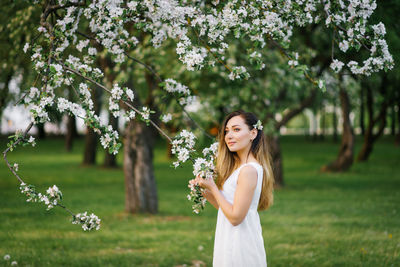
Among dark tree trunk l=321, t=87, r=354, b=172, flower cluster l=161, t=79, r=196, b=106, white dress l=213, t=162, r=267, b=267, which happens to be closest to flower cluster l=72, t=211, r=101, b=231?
white dress l=213, t=162, r=267, b=267

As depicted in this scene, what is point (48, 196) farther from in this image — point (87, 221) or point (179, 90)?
point (179, 90)

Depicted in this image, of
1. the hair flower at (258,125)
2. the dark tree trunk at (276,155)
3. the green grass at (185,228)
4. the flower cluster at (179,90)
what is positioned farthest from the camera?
the dark tree trunk at (276,155)

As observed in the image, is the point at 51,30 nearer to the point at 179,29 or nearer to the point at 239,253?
the point at 179,29

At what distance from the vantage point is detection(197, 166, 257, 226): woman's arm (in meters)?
3.55

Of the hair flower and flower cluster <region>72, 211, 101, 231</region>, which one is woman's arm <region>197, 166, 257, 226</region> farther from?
flower cluster <region>72, 211, 101, 231</region>

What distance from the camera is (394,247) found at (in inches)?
308

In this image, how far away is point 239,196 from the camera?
140 inches

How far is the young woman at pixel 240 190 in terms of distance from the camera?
3.58 metres

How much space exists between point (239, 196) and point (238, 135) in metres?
0.56

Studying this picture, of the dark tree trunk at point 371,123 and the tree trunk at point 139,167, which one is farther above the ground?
A: the dark tree trunk at point 371,123

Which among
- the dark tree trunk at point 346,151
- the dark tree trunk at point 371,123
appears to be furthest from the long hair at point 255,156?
the dark tree trunk at point 371,123

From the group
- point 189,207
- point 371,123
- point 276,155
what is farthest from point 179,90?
point 371,123

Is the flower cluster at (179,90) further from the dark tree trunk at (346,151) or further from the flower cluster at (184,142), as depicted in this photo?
the dark tree trunk at (346,151)

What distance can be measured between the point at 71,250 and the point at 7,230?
7.05 ft
